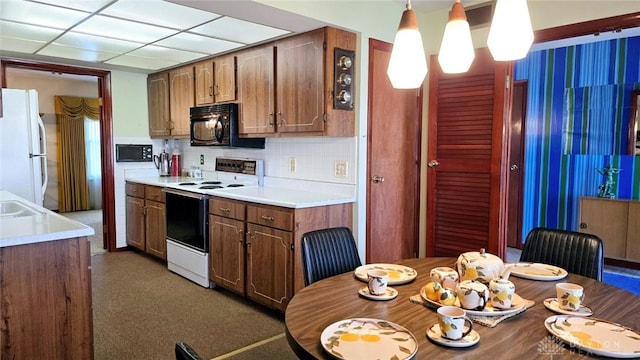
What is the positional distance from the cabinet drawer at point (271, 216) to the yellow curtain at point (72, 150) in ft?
18.9

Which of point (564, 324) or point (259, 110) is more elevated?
point (259, 110)

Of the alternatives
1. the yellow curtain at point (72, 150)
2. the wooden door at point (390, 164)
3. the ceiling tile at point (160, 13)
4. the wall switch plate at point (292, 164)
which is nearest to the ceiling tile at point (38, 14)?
the ceiling tile at point (160, 13)

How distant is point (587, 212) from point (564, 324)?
385 cm

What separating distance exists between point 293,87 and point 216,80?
1149mm

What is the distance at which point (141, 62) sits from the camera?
14.7 ft

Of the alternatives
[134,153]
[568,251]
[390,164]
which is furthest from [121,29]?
[568,251]

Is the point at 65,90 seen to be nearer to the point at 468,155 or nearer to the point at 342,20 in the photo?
the point at 342,20

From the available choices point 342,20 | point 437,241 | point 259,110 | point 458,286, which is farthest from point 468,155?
point 458,286

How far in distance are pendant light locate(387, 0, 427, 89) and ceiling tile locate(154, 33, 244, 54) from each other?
2.25 metres

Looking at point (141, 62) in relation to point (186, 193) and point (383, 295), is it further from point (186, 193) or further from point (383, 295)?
point (383, 295)

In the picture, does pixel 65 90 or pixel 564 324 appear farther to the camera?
pixel 65 90

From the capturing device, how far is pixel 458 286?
54.7 inches

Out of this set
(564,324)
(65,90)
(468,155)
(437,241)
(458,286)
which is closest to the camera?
(564,324)

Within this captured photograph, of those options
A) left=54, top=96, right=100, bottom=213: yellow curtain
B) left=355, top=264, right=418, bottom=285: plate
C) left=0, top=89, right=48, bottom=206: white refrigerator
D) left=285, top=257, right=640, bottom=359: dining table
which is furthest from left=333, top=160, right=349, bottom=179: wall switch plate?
left=54, top=96, right=100, bottom=213: yellow curtain
